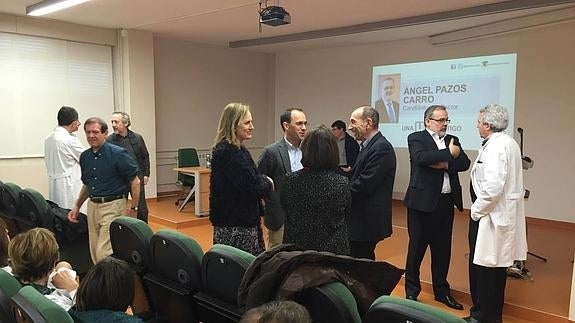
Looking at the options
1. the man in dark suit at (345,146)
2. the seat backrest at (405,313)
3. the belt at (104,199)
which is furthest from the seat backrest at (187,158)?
the seat backrest at (405,313)

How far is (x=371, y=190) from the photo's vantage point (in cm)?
279

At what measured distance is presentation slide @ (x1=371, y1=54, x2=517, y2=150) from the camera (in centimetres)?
592

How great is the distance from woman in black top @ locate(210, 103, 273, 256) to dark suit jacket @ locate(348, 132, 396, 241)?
620 mm

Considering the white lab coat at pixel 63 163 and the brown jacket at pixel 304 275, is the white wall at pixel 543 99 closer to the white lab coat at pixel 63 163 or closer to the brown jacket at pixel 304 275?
the white lab coat at pixel 63 163

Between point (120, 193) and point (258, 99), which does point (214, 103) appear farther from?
point (120, 193)

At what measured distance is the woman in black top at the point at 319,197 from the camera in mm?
2193

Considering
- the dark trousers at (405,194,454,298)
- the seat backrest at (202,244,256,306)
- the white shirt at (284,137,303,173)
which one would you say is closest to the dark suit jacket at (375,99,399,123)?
the dark trousers at (405,194,454,298)

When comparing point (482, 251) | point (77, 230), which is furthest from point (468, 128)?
point (77, 230)

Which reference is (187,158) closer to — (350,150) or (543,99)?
(350,150)

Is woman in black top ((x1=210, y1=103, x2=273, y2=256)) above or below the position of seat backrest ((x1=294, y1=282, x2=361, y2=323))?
above

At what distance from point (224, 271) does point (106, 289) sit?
1.49ft

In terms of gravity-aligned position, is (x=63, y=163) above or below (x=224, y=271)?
above

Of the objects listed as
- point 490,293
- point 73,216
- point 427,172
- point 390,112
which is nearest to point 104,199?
point 73,216

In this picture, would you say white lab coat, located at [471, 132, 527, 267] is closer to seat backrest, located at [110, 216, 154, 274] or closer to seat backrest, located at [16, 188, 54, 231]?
seat backrest, located at [110, 216, 154, 274]
